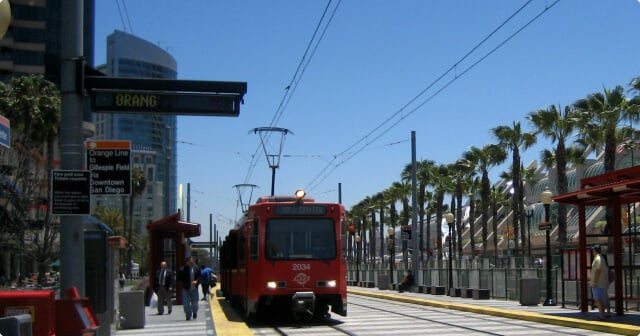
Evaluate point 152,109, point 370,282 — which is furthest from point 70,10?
point 370,282

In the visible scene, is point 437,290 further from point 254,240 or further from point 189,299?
point 254,240

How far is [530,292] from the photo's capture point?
24.4 m

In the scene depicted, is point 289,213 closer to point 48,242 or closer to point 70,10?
point 70,10

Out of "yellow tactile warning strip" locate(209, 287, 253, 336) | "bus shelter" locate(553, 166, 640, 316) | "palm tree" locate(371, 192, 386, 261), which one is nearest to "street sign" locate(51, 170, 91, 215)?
"yellow tactile warning strip" locate(209, 287, 253, 336)

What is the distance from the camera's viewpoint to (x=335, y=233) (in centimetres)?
1888

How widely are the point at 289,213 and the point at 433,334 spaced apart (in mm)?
4844

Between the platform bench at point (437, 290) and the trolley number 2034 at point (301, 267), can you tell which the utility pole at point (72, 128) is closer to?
the trolley number 2034 at point (301, 267)

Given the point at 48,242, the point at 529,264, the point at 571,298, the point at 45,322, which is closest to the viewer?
the point at 45,322

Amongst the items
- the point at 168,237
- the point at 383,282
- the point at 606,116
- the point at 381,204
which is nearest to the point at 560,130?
the point at 606,116

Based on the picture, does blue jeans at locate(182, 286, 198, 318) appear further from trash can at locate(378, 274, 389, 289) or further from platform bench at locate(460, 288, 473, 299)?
trash can at locate(378, 274, 389, 289)

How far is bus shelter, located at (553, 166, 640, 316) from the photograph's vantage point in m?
17.2

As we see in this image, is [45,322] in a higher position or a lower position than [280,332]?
higher

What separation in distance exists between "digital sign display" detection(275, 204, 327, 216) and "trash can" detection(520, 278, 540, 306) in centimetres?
872

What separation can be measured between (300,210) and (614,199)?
23.8 ft
